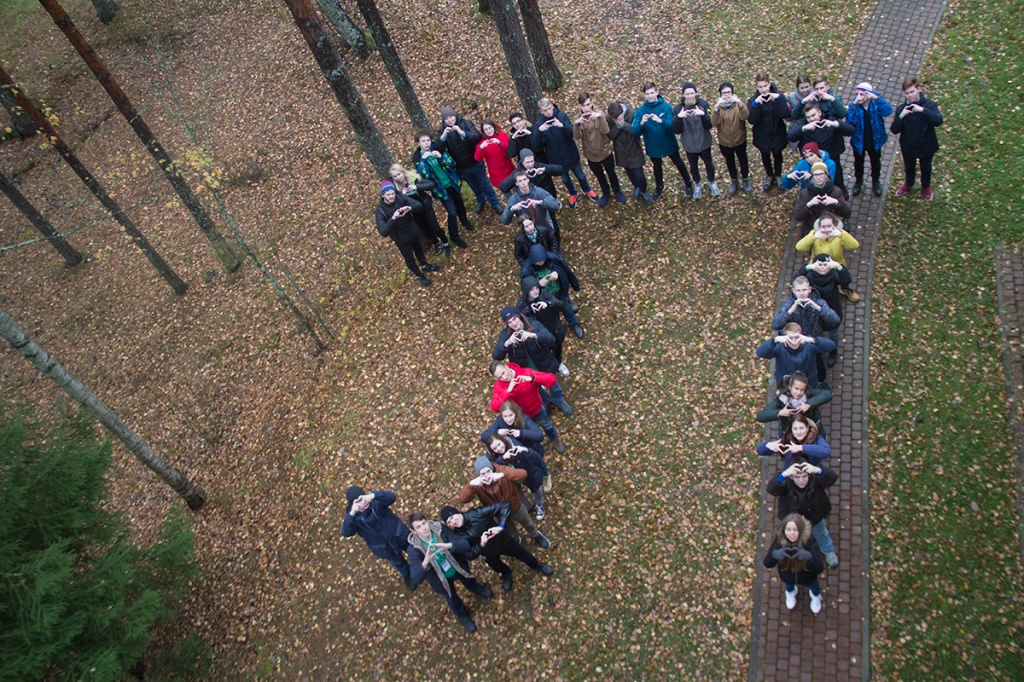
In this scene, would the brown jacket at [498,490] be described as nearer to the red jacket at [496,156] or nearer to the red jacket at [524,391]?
the red jacket at [524,391]

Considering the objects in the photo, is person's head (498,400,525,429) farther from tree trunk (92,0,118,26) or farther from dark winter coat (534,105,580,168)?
tree trunk (92,0,118,26)

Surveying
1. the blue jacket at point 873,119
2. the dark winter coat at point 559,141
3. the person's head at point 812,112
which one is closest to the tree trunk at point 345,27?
the dark winter coat at point 559,141

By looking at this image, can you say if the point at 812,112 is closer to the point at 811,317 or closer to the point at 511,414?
the point at 811,317

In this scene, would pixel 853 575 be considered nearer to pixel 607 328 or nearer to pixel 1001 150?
pixel 607 328

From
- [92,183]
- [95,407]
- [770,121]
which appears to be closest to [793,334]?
[770,121]

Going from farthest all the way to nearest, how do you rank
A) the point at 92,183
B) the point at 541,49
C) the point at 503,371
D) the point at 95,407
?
the point at 92,183 < the point at 541,49 < the point at 95,407 < the point at 503,371

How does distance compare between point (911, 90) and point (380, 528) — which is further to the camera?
point (911, 90)

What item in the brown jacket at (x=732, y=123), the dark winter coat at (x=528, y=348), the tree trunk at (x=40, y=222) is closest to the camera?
the dark winter coat at (x=528, y=348)
